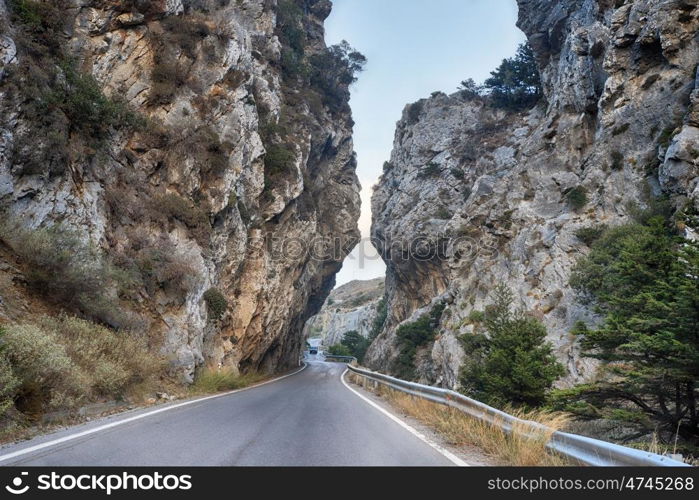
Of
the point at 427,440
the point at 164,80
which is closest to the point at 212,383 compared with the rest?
the point at 427,440

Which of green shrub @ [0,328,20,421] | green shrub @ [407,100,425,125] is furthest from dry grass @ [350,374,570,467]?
green shrub @ [407,100,425,125]

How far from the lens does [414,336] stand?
1534 inches

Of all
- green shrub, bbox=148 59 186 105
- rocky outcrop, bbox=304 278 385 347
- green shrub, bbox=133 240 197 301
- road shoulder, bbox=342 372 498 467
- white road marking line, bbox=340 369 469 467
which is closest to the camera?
white road marking line, bbox=340 369 469 467

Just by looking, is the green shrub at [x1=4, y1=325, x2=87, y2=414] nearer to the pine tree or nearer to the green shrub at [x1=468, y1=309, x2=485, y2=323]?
the pine tree

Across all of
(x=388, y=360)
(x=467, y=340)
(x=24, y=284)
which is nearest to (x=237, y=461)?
(x=24, y=284)

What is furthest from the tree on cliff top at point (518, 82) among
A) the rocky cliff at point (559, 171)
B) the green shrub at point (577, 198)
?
the green shrub at point (577, 198)

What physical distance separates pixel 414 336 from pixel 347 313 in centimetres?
6971

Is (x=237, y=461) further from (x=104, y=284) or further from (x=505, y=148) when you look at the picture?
(x=505, y=148)

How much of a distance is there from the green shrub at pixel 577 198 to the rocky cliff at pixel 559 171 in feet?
0.21

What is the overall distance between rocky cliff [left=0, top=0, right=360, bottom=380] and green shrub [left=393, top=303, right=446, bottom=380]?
1102 centimetres

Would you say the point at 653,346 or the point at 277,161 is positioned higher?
the point at 277,161

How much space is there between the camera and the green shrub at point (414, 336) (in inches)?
1474

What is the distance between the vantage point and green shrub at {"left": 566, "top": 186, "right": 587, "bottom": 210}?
25.4 m

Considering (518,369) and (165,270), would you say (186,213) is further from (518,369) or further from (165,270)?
(518,369)
